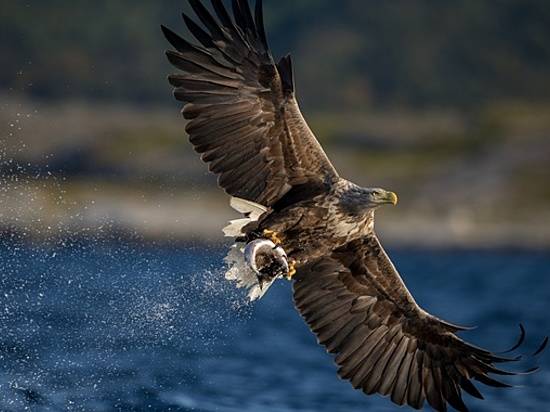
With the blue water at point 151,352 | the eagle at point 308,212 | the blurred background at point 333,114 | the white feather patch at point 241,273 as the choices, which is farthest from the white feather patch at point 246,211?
the blurred background at point 333,114

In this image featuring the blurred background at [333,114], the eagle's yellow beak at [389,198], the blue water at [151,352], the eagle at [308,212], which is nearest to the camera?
the eagle at [308,212]

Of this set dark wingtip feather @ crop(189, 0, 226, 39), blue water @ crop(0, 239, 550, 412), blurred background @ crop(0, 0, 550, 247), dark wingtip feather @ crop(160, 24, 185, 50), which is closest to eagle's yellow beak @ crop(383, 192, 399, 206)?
blue water @ crop(0, 239, 550, 412)

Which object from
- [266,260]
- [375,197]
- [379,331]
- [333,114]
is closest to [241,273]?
[266,260]

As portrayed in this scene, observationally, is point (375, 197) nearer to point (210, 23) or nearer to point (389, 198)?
point (389, 198)

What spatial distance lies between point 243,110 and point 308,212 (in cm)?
92

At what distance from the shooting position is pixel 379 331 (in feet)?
34.3

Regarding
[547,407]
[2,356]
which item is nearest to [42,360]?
[2,356]

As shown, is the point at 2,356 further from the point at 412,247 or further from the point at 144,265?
the point at 412,247

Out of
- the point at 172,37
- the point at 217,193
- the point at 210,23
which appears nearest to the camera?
the point at 172,37

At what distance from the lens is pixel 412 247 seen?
140 ft

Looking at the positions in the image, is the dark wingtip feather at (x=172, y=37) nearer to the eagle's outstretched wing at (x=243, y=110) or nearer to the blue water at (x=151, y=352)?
the eagle's outstretched wing at (x=243, y=110)

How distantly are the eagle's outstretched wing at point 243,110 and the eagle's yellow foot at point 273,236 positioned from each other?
241 mm

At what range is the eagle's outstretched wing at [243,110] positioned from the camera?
9.51 meters

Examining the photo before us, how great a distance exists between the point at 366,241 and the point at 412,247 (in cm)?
3277
